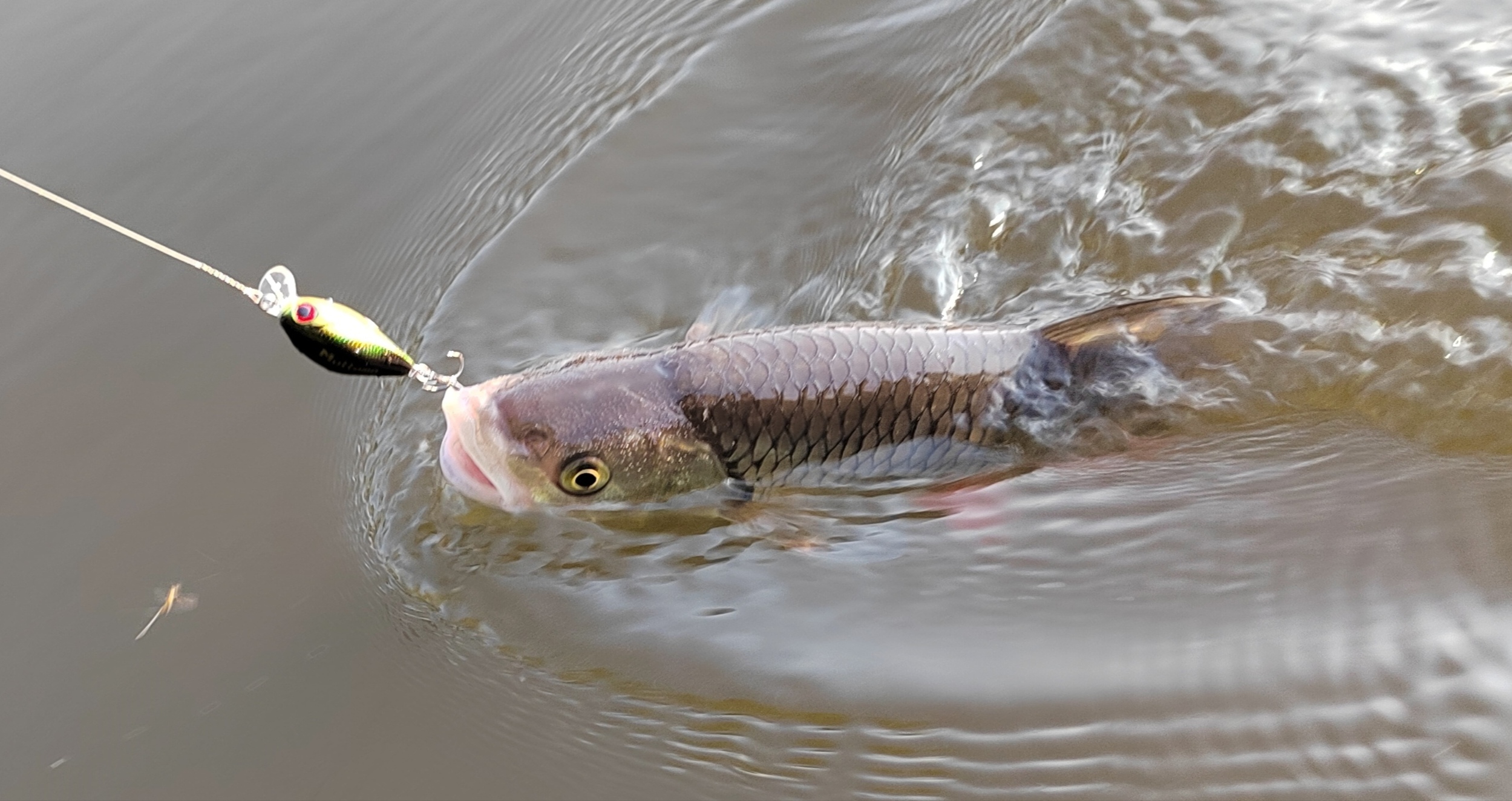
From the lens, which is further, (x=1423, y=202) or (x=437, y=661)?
(x=1423, y=202)

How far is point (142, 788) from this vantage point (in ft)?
9.16

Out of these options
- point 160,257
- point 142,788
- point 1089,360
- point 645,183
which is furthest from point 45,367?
point 1089,360

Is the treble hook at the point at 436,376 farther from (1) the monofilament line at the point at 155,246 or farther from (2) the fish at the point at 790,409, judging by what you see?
(1) the monofilament line at the point at 155,246

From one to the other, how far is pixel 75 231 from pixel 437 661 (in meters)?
2.71

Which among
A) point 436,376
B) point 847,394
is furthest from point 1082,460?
point 436,376

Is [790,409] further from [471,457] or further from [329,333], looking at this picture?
[329,333]

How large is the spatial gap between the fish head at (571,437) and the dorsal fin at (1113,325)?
1.11 m

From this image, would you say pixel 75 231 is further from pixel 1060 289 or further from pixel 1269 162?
pixel 1269 162

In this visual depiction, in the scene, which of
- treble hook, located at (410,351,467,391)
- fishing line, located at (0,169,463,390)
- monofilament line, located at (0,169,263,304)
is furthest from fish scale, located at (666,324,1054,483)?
monofilament line, located at (0,169,263,304)

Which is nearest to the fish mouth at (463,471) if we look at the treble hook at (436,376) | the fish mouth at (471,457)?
the fish mouth at (471,457)

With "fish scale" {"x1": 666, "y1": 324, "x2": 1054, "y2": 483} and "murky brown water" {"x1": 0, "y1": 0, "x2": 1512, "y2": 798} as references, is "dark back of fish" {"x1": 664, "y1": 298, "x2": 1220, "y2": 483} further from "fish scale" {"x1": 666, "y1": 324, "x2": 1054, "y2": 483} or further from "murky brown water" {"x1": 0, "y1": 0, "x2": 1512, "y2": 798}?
"murky brown water" {"x1": 0, "y1": 0, "x2": 1512, "y2": 798}

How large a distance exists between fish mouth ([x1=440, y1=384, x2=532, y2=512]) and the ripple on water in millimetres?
184

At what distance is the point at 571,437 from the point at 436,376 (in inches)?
19.5

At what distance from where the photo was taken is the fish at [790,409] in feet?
10.4
